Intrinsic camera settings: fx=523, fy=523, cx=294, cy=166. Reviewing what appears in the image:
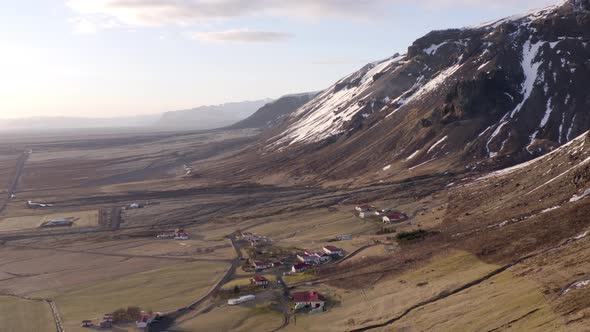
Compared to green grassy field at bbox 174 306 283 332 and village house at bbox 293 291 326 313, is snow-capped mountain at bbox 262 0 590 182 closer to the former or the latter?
village house at bbox 293 291 326 313

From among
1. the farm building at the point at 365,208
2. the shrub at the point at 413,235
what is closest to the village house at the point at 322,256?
the shrub at the point at 413,235

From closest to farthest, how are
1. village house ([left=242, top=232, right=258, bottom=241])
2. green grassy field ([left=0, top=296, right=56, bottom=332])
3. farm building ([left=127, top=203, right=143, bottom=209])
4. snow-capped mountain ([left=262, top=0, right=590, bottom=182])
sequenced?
green grassy field ([left=0, top=296, right=56, bottom=332]), village house ([left=242, top=232, right=258, bottom=241]), snow-capped mountain ([left=262, top=0, right=590, bottom=182]), farm building ([left=127, top=203, right=143, bottom=209])

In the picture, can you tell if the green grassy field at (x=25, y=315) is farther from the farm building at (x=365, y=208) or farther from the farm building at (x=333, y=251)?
the farm building at (x=365, y=208)

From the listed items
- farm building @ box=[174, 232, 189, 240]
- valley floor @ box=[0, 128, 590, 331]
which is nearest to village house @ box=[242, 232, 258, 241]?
valley floor @ box=[0, 128, 590, 331]

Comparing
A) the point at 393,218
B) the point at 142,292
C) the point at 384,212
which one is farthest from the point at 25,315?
the point at 384,212

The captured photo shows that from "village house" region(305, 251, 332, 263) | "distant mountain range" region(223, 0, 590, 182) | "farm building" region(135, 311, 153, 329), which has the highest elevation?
"distant mountain range" region(223, 0, 590, 182)

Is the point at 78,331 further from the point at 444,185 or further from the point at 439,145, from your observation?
the point at 439,145

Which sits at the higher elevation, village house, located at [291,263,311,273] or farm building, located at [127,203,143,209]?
farm building, located at [127,203,143,209]
